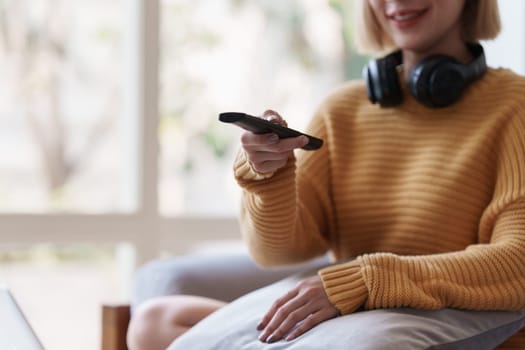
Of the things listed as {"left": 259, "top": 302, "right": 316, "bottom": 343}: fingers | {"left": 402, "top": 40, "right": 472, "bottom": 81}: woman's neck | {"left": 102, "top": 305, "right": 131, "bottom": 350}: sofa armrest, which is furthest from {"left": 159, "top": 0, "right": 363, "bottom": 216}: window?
{"left": 259, "top": 302, "right": 316, "bottom": 343}: fingers

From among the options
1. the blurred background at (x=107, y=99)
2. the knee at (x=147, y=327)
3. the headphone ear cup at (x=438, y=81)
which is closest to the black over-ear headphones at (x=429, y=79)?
the headphone ear cup at (x=438, y=81)

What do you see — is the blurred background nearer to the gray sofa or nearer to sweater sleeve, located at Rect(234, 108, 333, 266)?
sweater sleeve, located at Rect(234, 108, 333, 266)

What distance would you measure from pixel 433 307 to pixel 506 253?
0.58 ft

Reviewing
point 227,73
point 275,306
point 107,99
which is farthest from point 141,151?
point 275,306

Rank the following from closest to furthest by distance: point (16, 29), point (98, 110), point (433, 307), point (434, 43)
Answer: point (433, 307) → point (434, 43) → point (16, 29) → point (98, 110)

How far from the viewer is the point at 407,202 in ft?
5.16

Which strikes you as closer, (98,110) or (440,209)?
(440,209)

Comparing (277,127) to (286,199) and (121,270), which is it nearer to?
(286,199)

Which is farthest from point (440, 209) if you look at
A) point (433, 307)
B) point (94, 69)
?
point (94, 69)

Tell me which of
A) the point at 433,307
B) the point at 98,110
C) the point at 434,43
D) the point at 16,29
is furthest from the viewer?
the point at 98,110

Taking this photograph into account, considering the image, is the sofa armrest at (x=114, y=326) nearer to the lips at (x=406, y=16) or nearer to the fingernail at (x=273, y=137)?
the fingernail at (x=273, y=137)

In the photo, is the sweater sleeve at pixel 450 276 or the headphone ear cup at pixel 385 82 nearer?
the sweater sleeve at pixel 450 276

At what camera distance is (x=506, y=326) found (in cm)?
131

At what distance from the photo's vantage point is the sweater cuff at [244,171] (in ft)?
4.65
